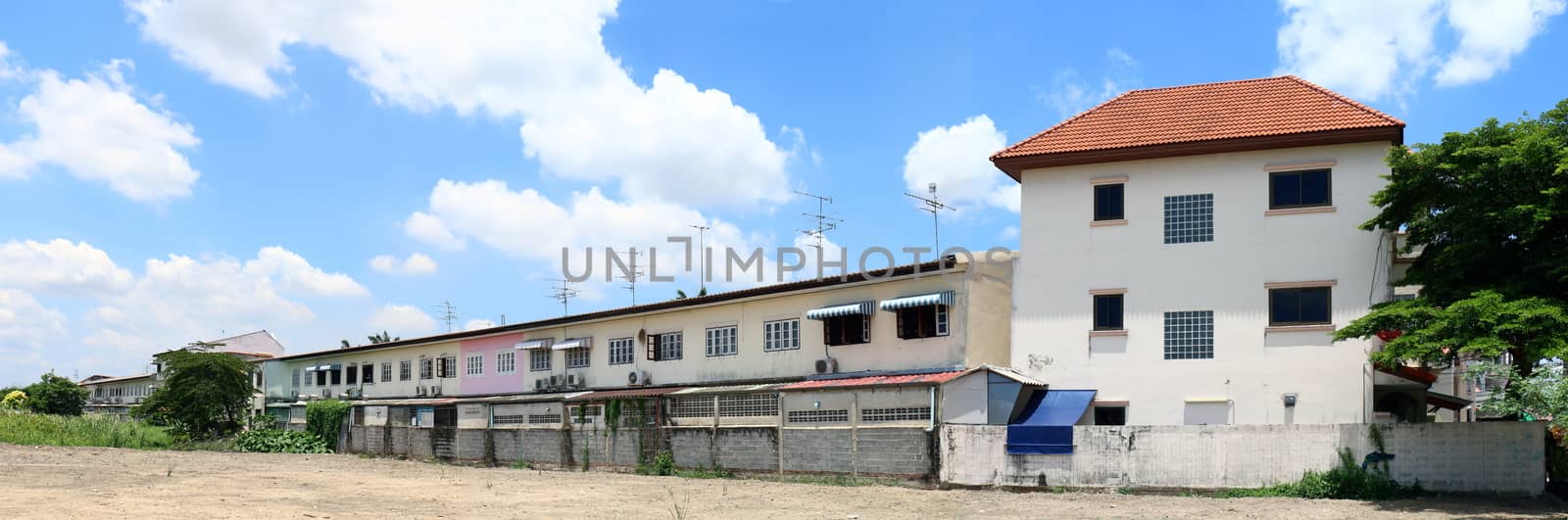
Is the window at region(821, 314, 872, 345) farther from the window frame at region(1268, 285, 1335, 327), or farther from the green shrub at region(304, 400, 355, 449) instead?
the green shrub at region(304, 400, 355, 449)

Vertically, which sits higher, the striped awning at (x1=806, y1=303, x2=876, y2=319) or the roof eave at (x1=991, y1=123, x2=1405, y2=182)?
the roof eave at (x1=991, y1=123, x2=1405, y2=182)

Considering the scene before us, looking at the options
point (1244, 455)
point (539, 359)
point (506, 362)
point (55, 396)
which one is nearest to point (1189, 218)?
point (1244, 455)

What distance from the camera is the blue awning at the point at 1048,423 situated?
23.1 meters

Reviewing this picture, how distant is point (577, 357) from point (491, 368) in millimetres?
6003

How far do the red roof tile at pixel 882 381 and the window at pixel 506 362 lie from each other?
17523 millimetres

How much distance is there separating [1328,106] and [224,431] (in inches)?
1790

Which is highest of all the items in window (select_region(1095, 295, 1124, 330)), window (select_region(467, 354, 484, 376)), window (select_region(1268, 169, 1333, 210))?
window (select_region(1268, 169, 1333, 210))

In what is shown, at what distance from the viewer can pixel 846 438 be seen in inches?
1018

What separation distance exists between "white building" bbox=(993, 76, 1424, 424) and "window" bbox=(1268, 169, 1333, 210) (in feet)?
0.09

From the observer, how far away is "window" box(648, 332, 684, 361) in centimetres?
3475

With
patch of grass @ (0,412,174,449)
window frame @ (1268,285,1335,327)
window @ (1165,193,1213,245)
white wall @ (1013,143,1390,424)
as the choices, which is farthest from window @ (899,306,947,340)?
patch of grass @ (0,412,174,449)

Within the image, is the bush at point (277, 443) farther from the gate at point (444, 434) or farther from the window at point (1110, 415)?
the window at point (1110, 415)

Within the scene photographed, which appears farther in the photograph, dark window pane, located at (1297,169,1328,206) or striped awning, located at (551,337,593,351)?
striped awning, located at (551,337,593,351)

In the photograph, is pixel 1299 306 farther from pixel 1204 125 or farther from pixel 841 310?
pixel 841 310
